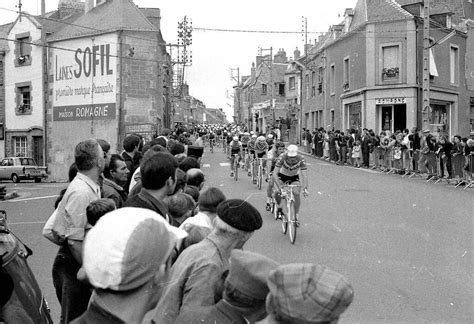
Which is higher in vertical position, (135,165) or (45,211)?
(135,165)

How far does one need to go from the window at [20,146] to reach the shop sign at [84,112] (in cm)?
486

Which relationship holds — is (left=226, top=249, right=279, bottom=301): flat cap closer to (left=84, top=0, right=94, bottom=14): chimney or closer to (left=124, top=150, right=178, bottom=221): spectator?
(left=124, top=150, right=178, bottom=221): spectator

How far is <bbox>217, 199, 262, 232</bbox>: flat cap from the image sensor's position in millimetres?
2664

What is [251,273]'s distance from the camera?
1897mm

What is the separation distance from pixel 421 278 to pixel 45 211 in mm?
11187

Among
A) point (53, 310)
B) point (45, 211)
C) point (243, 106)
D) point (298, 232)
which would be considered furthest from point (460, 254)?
point (243, 106)

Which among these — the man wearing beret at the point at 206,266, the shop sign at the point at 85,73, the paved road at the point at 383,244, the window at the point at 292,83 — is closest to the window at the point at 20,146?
the shop sign at the point at 85,73

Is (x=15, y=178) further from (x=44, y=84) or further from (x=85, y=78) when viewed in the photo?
(x=85, y=78)

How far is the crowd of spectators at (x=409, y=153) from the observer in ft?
61.1

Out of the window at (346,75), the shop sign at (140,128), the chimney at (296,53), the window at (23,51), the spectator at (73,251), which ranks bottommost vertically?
the spectator at (73,251)

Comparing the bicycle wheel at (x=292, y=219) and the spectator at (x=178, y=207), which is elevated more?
the spectator at (x=178, y=207)

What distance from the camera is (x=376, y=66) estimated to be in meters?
33.3

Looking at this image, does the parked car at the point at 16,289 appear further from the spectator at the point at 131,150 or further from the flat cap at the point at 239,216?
the spectator at the point at 131,150

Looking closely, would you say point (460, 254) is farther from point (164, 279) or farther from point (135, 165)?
point (164, 279)
